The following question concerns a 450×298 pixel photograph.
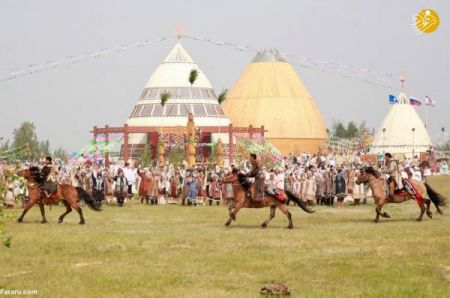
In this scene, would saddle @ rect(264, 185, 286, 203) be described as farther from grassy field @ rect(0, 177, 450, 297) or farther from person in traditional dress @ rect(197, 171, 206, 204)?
person in traditional dress @ rect(197, 171, 206, 204)

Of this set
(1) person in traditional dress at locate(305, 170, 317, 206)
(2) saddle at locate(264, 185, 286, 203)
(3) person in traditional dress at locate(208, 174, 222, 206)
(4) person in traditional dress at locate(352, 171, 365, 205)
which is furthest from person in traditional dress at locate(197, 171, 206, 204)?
(2) saddle at locate(264, 185, 286, 203)

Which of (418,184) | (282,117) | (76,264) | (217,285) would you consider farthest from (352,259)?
(282,117)

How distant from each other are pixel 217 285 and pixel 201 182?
2208 centimetres

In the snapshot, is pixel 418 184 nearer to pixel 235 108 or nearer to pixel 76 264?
pixel 76 264

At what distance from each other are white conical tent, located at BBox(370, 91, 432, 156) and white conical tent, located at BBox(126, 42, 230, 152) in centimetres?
1239

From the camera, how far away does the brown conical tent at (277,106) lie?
334ft

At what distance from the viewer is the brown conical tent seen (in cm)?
10194

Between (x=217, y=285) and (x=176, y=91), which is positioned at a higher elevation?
(x=176, y=91)

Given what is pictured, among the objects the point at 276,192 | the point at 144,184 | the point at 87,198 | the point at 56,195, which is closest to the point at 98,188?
the point at 144,184

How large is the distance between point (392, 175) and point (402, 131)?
193ft

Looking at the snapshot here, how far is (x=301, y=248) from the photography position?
2102 cm

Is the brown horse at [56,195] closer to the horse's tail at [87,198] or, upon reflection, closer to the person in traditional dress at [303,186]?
the horse's tail at [87,198]

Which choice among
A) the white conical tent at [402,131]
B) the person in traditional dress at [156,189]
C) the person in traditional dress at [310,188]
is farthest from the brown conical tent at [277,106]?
the person in traditional dress at [310,188]

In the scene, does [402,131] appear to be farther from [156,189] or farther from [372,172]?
[372,172]
